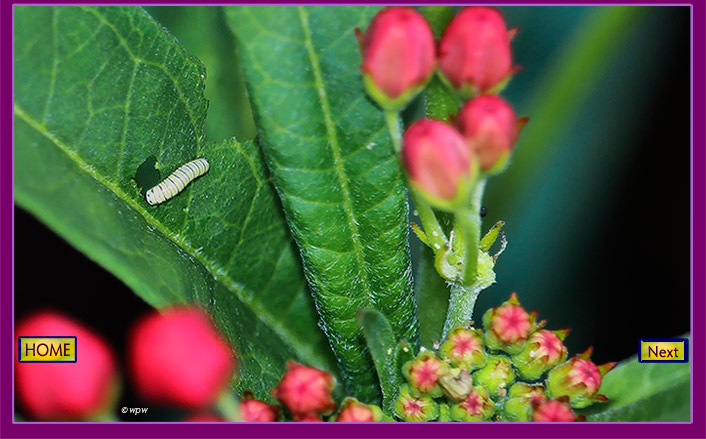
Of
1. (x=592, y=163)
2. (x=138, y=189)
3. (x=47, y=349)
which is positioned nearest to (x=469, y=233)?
(x=138, y=189)

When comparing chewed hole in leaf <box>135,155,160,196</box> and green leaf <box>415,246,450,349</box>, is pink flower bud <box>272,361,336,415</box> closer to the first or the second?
green leaf <box>415,246,450,349</box>

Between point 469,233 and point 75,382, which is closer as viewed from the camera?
point 75,382

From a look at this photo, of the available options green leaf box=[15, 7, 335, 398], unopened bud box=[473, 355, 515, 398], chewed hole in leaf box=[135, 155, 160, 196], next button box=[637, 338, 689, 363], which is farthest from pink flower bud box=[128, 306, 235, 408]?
next button box=[637, 338, 689, 363]

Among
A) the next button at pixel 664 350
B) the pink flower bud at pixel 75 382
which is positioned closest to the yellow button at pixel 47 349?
the pink flower bud at pixel 75 382

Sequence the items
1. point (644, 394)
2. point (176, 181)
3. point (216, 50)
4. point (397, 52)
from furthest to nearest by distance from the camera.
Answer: point (216, 50) < point (644, 394) < point (176, 181) < point (397, 52)

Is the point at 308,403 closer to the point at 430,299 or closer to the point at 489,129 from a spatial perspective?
the point at 430,299

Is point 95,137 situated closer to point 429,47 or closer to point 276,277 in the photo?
point 276,277

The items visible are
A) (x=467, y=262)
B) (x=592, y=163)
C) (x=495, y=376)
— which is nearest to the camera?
(x=467, y=262)
